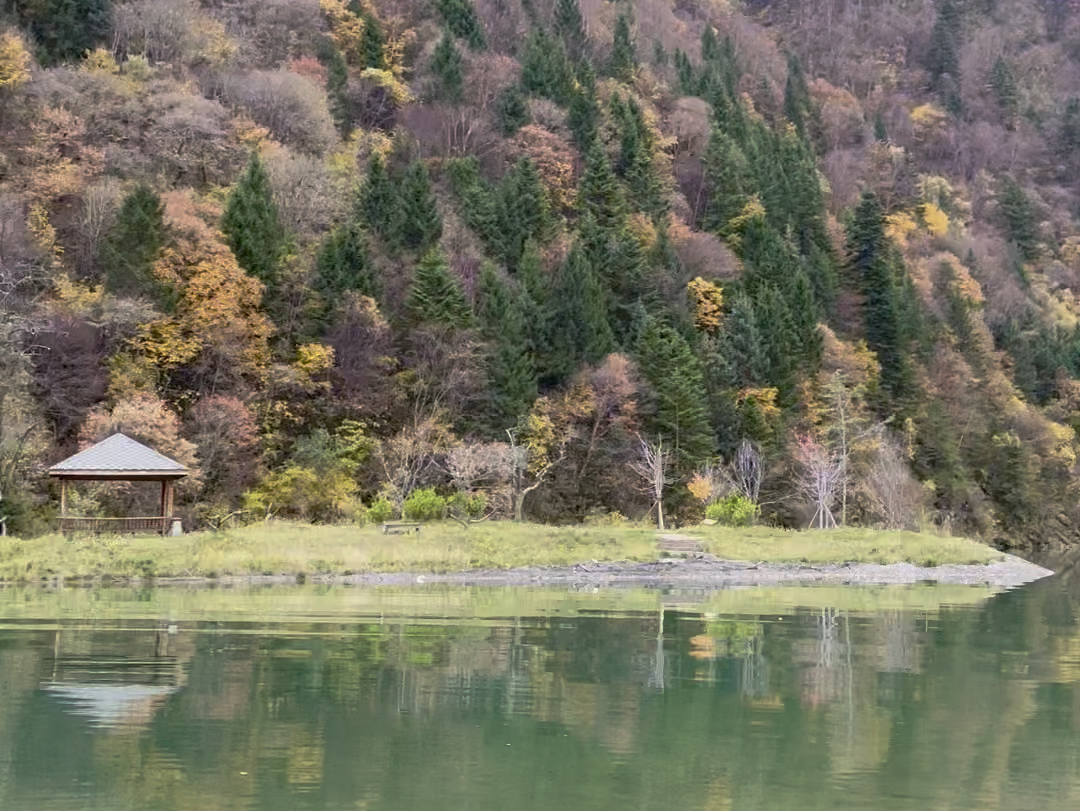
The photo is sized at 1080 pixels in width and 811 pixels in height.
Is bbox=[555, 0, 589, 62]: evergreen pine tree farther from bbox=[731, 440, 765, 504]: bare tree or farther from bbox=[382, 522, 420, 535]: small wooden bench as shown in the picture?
bbox=[382, 522, 420, 535]: small wooden bench

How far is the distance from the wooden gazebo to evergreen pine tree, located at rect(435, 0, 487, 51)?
46290mm

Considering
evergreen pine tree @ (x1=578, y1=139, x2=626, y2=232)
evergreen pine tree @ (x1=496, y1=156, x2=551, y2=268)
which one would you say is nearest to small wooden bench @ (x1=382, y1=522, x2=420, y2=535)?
evergreen pine tree @ (x1=496, y1=156, x2=551, y2=268)

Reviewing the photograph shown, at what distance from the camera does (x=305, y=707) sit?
16422 millimetres

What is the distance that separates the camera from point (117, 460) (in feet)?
133

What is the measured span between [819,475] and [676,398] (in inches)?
286

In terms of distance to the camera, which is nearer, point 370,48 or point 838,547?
point 838,547

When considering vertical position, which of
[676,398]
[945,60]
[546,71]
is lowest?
[676,398]

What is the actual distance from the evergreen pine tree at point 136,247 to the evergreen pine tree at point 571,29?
4113cm

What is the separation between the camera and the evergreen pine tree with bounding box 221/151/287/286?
2210 inches

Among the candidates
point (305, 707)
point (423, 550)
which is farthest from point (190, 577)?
point (305, 707)

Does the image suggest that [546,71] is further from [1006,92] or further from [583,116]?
[1006,92]

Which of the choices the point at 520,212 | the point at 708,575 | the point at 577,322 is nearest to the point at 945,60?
the point at 520,212

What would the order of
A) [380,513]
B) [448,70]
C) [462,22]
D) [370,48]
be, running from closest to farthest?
[380,513] → [448,70] → [370,48] → [462,22]

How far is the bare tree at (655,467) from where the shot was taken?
182 ft
